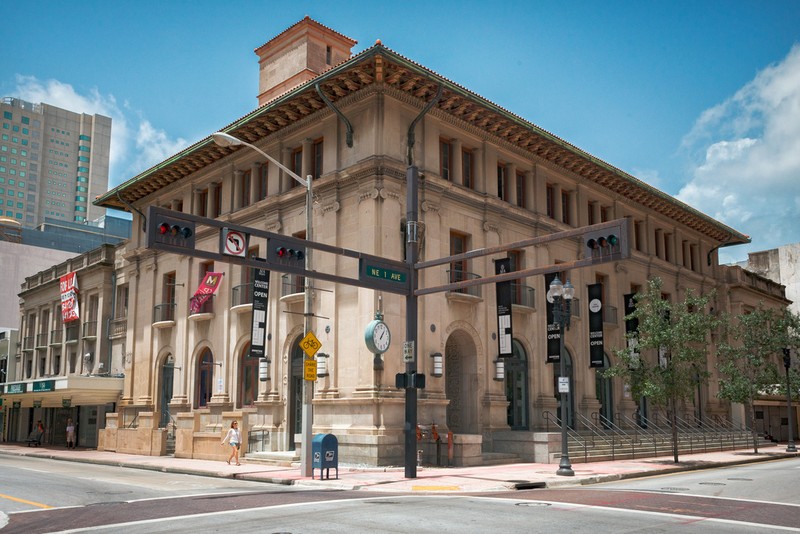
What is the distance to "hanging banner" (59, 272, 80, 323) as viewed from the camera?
4838cm

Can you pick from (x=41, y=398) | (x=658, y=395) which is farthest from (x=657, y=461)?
(x=41, y=398)

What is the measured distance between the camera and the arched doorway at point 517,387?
106 feet

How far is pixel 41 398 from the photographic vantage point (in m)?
47.3

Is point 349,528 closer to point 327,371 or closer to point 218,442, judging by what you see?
point 327,371

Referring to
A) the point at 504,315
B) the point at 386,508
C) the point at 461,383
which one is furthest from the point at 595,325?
the point at 386,508

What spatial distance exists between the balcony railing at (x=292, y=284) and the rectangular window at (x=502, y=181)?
9.58 meters

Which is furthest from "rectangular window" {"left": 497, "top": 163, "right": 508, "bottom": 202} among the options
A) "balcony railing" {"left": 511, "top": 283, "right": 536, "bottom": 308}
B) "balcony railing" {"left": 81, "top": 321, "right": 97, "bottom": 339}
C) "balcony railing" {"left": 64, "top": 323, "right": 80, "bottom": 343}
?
"balcony railing" {"left": 64, "top": 323, "right": 80, "bottom": 343}

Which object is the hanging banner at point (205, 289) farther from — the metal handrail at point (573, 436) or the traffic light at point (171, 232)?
the traffic light at point (171, 232)

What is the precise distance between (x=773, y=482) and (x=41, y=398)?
138 feet

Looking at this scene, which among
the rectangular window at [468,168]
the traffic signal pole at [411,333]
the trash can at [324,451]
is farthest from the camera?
the rectangular window at [468,168]

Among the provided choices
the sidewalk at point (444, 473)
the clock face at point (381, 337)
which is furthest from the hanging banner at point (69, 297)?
the clock face at point (381, 337)

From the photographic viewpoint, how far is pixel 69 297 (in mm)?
49062

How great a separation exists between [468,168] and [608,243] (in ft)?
50.6

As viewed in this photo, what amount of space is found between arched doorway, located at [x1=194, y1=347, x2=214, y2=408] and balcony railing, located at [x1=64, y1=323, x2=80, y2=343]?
17.0 m
